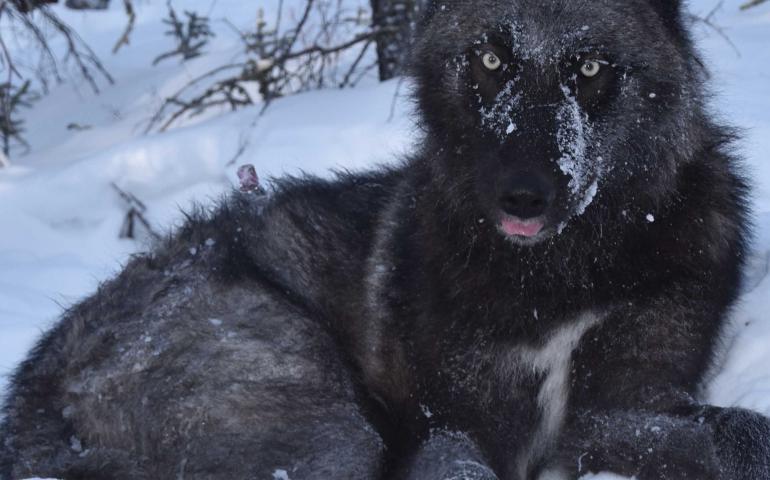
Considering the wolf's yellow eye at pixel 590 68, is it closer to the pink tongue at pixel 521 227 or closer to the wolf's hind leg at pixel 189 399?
the pink tongue at pixel 521 227

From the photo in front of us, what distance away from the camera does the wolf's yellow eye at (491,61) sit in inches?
126

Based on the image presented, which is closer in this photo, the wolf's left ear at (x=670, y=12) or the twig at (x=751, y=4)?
the wolf's left ear at (x=670, y=12)

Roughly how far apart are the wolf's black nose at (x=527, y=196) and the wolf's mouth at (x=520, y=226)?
4 centimetres

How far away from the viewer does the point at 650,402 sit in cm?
322

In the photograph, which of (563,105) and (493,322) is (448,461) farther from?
(563,105)

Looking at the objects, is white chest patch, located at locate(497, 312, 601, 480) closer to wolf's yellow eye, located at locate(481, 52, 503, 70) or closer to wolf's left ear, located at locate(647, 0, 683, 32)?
wolf's yellow eye, located at locate(481, 52, 503, 70)

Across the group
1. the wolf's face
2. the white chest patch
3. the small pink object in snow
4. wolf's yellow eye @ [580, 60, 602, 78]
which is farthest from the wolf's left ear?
the small pink object in snow

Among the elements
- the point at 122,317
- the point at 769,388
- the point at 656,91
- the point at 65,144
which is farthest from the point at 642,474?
the point at 65,144

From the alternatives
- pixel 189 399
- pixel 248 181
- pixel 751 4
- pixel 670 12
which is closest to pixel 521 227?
pixel 670 12

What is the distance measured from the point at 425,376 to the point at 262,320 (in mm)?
615

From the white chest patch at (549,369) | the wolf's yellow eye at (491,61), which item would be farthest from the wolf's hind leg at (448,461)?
the wolf's yellow eye at (491,61)

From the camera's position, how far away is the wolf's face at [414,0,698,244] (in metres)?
3.04

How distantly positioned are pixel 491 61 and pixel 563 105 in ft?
0.96

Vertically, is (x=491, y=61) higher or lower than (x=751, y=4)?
higher
